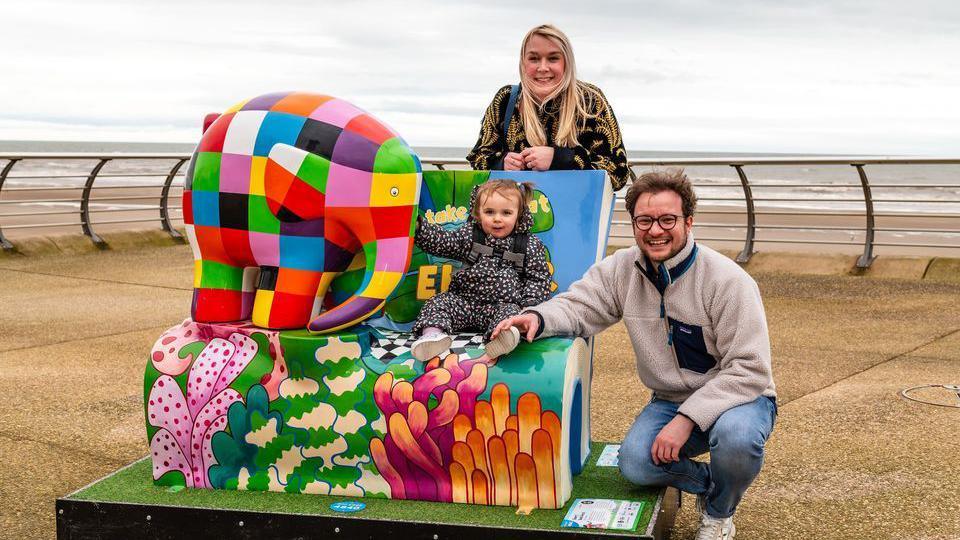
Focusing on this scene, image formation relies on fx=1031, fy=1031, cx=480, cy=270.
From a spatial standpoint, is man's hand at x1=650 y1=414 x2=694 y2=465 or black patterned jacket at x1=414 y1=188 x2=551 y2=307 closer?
man's hand at x1=650 y1=414 x2=694 y2=465

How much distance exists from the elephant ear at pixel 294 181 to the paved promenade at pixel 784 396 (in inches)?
56.9

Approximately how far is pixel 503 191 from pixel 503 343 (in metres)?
0.75

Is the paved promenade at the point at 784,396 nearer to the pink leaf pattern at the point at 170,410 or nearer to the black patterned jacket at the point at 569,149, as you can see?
the pink leaf pattern at the point at 170,410

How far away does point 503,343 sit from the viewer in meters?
3.26

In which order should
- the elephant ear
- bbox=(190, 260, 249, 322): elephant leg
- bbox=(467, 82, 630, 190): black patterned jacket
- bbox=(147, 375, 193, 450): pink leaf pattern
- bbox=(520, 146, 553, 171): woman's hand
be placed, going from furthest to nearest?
bbox=(467, 82, 630, 190): black patterned jacket
bbox=(520, 146, 553, 171): woman's hand
bbox=(190, 260, 249, 322): elephant leg
bbox=(147, 375, 193, 450): pink leaf pattern
the elephant ear

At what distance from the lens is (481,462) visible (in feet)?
10.8

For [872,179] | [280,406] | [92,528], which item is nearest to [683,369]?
[280,406]

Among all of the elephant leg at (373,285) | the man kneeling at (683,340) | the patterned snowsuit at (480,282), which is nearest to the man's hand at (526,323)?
the man kneeling at (683,340)

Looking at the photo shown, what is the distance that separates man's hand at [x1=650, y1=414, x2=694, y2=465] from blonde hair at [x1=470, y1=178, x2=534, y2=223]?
994 millimetres

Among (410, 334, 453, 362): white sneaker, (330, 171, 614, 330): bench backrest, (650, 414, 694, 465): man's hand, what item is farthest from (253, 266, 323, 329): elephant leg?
(650, 414, 694, 465): man's hand

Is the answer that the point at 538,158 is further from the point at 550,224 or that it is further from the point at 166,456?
the point at 166,456

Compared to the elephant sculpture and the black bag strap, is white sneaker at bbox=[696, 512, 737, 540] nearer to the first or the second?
the elephant sculpture

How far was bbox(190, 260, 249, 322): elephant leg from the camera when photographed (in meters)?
3.66

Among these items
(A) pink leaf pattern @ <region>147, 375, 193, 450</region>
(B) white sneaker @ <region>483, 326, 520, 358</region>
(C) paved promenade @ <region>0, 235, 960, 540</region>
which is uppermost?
(B) white sneaker @ <region>483, 326, 520, 358</region>
